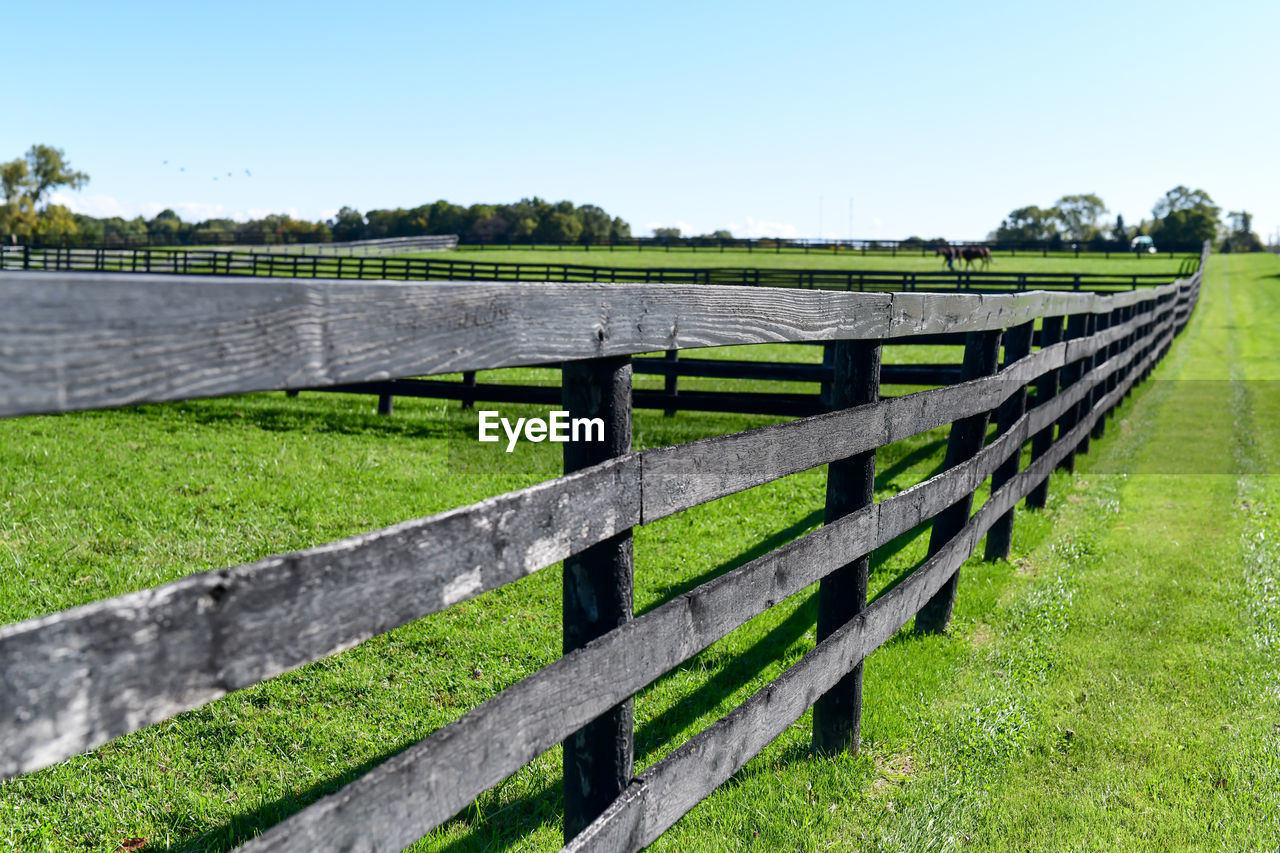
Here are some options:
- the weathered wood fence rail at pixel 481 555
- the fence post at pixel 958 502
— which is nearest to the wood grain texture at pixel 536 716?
the weathered wood fence rail at pixel 481 555

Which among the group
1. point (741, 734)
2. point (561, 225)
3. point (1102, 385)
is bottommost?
point (741, 734)

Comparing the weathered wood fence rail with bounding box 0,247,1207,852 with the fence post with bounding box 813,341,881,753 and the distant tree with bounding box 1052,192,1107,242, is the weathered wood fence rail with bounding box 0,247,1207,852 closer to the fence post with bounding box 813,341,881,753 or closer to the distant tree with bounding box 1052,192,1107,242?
the fence post with bounding box 813,341,881,753

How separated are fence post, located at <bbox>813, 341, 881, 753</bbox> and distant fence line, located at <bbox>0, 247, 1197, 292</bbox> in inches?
1230

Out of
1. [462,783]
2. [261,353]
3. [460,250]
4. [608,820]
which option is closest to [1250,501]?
[608,820]

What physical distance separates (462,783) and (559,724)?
0.99 feet

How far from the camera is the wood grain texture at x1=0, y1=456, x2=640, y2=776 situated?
117 centimetres

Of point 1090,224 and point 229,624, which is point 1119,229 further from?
point 229,624

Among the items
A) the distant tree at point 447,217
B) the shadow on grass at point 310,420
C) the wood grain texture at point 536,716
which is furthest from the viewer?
the distant tree at point 447,217

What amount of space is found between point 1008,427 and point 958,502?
1.42 m

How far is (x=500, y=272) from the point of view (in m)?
50.6

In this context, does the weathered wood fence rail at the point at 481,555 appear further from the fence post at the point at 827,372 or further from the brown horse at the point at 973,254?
the brown horse at the point at 973,254

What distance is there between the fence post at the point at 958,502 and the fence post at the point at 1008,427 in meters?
0.92

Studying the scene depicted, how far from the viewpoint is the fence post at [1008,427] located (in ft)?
20.3

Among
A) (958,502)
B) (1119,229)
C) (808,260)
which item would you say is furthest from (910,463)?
(1119,229)
